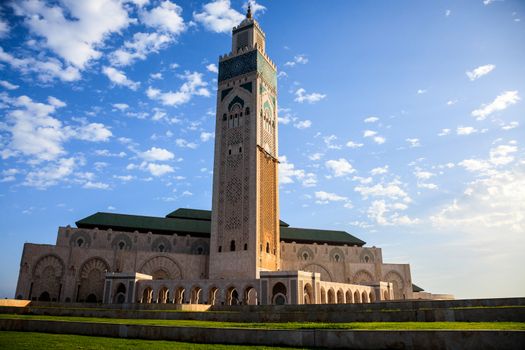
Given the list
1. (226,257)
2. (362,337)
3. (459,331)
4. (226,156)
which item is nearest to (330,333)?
(362,337)

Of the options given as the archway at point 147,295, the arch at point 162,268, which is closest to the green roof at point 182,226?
the arch at point 162,268

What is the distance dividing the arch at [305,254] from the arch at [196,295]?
13284mm

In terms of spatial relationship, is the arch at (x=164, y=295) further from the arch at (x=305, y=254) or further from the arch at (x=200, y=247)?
the arch at (x=305, y=254)

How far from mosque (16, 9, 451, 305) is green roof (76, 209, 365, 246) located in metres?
0.12

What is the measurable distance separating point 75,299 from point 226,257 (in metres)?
13.7

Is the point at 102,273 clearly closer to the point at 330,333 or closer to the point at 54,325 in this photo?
the point at 54,325

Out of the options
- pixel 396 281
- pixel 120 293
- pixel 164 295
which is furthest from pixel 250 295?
pixel 396 281

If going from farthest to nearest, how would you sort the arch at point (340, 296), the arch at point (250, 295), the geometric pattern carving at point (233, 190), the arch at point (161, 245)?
1. the arch at point (161, 245)
2. the geometric pattern carving at point (233, 190)
3. the arch at point (340, 296)
4. the arch at point (250, 295)

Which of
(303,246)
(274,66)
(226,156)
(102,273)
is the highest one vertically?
(274,66)

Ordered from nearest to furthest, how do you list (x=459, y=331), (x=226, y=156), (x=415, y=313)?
(x=459, y=331)
(x=415, y=313)
(x=226, y=156)

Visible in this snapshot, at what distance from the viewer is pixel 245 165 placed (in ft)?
127

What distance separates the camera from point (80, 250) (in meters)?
36.7

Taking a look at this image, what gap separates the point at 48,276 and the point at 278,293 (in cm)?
2029

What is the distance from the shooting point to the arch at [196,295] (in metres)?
34.3
